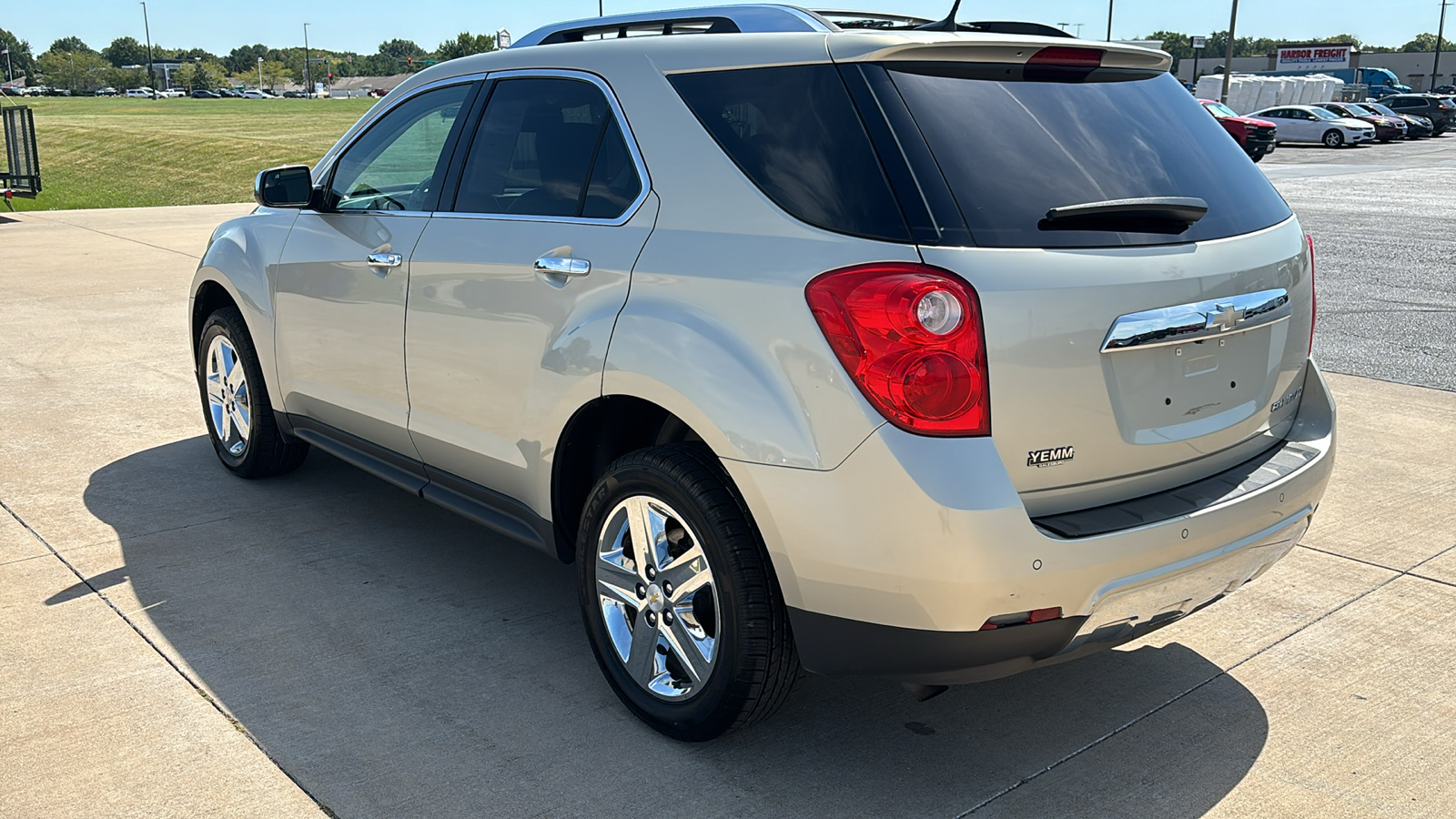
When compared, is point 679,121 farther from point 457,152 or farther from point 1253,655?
point 1253,655

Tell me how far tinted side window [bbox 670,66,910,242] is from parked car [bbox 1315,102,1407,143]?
46.5 m

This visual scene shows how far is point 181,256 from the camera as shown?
1344 cm

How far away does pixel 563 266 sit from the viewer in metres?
3.52

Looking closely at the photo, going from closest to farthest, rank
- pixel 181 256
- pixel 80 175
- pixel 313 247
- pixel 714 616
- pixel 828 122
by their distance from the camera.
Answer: pixel 828 122
pixel 714 616
pixel 313 247
pixel 181 256
pixel 80 175

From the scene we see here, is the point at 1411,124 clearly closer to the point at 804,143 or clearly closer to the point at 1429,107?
the point at 1429,107

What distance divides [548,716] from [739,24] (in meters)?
2.07

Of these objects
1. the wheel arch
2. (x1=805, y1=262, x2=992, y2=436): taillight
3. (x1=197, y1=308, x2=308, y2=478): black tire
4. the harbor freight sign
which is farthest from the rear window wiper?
the harbor freight sign

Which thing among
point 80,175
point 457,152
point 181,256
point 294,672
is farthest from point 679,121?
point 80,175

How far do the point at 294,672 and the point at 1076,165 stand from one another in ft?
8.63

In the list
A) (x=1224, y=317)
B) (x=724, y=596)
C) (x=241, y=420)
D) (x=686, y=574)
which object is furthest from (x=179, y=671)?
(x=1224, y=317)

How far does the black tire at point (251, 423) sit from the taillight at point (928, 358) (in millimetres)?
3314

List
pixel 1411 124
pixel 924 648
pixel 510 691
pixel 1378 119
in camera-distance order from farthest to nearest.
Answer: pixel 1411 124
pixel 1378 119
pixel 510 691
pixel 924 648

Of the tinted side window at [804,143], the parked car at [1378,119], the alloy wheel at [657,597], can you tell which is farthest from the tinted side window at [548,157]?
the parked car at [1378,119]

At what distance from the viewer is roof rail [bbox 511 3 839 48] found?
354 cm
